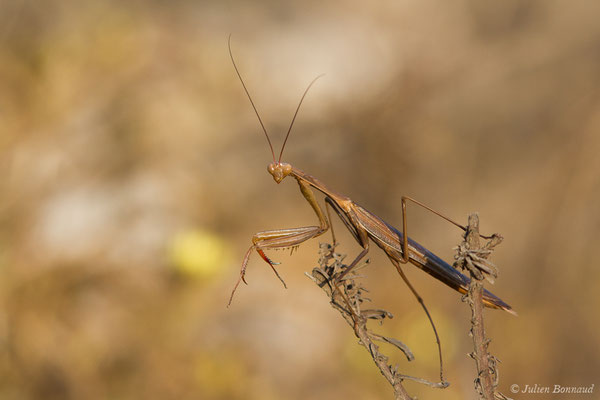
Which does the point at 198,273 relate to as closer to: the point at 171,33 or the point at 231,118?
the point at 231,118

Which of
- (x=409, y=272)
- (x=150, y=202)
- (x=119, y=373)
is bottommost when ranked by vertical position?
(x=119, y=373)

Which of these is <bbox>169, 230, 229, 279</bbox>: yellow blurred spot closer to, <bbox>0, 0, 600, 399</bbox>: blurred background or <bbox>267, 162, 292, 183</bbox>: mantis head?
<bbox>0, 0, 600, 399</bbox>: blurred background

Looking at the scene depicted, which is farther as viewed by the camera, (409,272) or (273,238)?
(409,272)

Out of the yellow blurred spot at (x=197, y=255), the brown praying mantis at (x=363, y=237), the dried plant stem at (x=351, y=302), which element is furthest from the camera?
the yellow blurred spot at (x=197, y=255)

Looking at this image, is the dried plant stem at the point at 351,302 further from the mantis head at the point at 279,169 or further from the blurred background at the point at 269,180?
the blurred background at the point at 269,180

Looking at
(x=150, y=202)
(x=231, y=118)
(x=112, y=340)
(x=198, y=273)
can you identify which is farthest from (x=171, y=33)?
(x=112, y=340)

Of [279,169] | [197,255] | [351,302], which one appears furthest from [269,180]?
[351,302]

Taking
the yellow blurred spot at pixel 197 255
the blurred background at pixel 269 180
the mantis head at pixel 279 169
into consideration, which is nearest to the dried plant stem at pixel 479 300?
the mantis head at pixel 279 169
